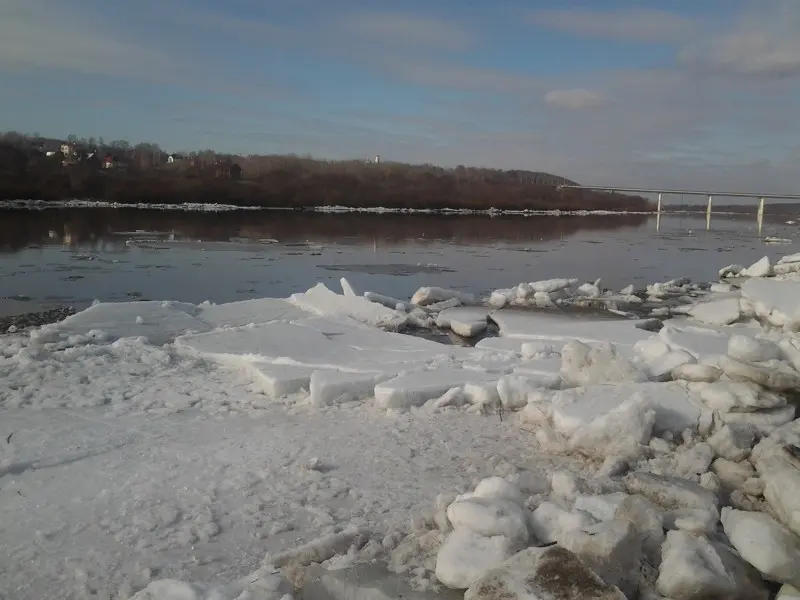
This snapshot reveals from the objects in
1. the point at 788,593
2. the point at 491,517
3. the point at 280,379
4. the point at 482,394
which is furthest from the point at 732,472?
the point at 280,379

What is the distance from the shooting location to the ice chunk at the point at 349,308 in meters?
7.67

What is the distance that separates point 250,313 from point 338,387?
11.5ft

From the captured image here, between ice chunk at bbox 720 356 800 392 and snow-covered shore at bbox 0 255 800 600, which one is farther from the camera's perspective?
ice chunk at bbox 720 356 800 392

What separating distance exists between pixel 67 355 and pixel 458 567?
4.35 meters

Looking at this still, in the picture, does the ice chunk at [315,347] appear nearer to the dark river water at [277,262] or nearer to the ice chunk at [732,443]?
the ice chunk at [732,443]

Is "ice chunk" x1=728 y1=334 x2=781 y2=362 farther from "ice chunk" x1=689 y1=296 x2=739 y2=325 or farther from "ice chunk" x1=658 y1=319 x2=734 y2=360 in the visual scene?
"ice chunk" x1=689 y1=296 x2=739 y2=325

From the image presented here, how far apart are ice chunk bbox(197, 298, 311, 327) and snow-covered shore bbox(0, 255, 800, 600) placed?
3.57ft

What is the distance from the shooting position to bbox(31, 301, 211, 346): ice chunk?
20.5 feet

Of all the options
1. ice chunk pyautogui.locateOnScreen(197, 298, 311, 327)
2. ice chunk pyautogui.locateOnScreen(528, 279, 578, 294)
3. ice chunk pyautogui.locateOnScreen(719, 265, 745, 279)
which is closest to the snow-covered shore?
ice chunk pyautogui.locateOnScreen(197, 298, 311, 327)

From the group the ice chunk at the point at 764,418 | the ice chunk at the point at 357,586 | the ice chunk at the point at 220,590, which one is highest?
the ice chunk at the point at 764,418

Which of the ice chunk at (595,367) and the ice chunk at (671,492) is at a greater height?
the ice chunk at (595,367)

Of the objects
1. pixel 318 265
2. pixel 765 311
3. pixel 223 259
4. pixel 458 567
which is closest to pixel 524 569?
pixel 458 567

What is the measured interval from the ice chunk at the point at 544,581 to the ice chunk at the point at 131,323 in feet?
15.9

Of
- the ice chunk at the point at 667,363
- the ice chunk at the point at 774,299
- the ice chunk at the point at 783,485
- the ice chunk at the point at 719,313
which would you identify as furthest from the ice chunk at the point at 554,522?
the ice chunk at the point at 719,313
